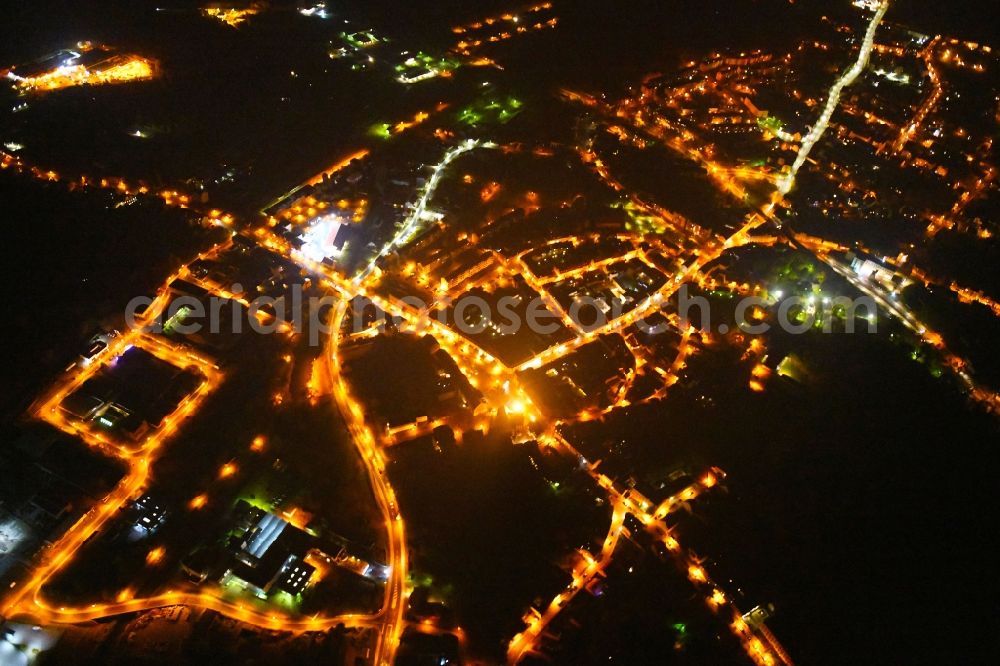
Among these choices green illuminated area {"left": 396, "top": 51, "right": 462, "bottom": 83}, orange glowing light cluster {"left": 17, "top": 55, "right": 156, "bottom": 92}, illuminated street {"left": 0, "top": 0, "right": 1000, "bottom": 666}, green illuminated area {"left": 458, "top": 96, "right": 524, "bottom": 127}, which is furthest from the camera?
green illuminated area {"left": 396, "top": 51, "right": 462, "bottom": 83}

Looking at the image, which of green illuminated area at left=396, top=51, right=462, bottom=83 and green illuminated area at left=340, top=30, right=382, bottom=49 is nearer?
green illuminated area at left=396, top=51, right=462, bottom=83

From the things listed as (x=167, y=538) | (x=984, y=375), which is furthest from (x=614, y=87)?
(x=167, y=538)

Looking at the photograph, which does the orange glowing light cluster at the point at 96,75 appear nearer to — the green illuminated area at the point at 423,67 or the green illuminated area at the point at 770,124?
the green illuminated area at the point at 423,67

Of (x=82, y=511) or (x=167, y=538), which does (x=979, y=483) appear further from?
(x=82, y=511)

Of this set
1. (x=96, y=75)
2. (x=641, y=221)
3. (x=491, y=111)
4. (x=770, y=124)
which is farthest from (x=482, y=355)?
(x=96, y=75)

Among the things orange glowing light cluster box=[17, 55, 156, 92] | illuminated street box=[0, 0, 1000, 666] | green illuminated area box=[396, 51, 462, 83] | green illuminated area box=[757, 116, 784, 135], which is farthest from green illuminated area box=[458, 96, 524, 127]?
orange glowing light cluster box=[17, 55, 156, 92]

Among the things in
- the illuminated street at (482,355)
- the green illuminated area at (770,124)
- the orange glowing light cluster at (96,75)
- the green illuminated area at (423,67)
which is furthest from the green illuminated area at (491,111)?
the orange glowing light cluster at (96,75)

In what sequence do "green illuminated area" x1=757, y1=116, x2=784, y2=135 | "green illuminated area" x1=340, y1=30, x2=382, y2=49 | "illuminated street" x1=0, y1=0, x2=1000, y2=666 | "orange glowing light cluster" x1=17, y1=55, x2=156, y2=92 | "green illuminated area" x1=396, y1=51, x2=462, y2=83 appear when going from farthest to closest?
"green illuminated area" x1=340, y1=30, x2=382, y2=49
"green illuminated area" x1=396, y1=51, x2=462, y2=83
"green illuminated area" x1=757, y1=116, x2=784, y2=135
"orange glowing light cluster" x1=17, y1=55, x2=156, y2=92
"illuminated street" x1=0, y1=0, x2=1000, y2=666

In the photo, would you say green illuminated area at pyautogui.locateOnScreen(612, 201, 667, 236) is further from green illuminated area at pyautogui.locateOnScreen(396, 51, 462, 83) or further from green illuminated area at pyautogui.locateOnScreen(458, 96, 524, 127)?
green illuminated area at pyautogui.locateOnScreen(396, 51, 462, 83)
